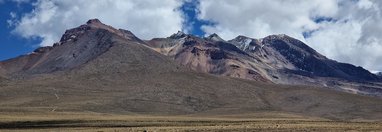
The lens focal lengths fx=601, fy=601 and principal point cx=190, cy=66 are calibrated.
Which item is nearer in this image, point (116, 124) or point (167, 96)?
point (116, 124)

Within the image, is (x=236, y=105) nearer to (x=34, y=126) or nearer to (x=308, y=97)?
(x=308, y=97)

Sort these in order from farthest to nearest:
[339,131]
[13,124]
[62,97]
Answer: [62,97], [13,124], [339,131]

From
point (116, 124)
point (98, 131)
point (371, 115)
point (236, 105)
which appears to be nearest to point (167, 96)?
point (236, 105)

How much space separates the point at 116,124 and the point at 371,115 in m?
115

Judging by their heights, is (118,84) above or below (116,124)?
above

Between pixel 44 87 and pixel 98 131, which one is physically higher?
pixel 44 87

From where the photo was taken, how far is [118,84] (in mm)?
194500

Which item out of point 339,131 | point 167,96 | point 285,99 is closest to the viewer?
point 339,131

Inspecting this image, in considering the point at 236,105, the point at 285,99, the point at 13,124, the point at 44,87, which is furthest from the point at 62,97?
the point at 13,124

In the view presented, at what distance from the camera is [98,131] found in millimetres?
54344

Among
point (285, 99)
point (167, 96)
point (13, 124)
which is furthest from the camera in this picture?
point (285, 99)

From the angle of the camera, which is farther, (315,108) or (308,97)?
(308,97)

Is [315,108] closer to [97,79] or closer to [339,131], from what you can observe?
[97,79]

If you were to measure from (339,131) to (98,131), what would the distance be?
71.1 ft
